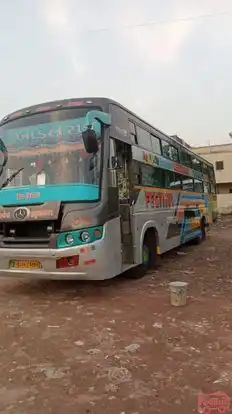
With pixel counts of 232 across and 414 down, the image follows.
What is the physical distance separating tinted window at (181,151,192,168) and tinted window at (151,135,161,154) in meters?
2.73

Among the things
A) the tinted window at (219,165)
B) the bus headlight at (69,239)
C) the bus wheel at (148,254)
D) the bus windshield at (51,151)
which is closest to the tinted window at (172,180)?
the bus wheel at (148,254)

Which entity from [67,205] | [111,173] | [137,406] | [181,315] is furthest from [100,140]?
[137,406]

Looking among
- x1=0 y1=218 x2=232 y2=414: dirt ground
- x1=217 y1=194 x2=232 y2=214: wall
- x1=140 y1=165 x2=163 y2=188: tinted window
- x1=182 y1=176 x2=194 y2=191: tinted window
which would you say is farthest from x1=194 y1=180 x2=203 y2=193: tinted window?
x1=217 y1=194 x2=232 y2=214: wall

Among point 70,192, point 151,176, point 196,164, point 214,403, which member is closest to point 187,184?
point 196,164

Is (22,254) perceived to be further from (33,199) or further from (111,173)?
(111,173)

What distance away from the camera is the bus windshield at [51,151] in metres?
5.98

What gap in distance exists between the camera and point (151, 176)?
27.4 feet

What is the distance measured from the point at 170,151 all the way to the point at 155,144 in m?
1.50

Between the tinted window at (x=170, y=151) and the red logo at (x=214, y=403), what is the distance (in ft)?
23.6

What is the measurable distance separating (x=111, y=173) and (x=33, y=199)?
4.27ft

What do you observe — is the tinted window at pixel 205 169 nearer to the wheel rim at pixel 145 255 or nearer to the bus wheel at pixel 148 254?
the bus wheel at pixel 148 254

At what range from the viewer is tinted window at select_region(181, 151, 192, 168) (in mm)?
12011

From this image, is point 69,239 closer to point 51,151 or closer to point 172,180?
point 51,151

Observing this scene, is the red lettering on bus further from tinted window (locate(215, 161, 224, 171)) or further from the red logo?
tinted window (locate(215, 161, 224, 171))
